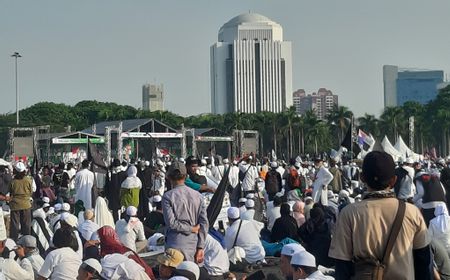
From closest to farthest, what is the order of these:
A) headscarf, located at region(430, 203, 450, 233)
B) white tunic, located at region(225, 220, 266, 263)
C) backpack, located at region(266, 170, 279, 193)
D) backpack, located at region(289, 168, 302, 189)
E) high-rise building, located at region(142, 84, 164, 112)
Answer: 1. headscarf, located at region(430, 203, 450, 233)
2. white tunic, located at region(225, 220, 266, 263)
3. backpack, located at region(289, 168, 302, 189)
4. backpack, located at region(266, 170, 279, 193)
5. high-rise building, located at region(142, 84, 164, 112)

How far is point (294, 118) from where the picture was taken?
83.9 meters

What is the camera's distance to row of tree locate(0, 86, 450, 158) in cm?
8006

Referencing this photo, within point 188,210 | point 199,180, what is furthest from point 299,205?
point 188,210

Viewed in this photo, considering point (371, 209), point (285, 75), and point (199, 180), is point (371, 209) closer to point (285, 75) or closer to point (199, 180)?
point (199, 180)

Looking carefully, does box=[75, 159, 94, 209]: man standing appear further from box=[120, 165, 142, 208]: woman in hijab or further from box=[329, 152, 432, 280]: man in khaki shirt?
box=[329, 152, 432, 280]: man in khaki shirt

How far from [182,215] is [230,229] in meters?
5.17

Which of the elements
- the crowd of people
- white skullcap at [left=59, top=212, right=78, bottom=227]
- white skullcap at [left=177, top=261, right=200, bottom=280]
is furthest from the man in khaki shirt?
white skullcap at [left=59, top=212, right=78, bottom=227]

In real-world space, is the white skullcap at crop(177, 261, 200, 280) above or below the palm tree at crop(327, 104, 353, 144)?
below

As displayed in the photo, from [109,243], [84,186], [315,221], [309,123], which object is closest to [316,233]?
[315,221]

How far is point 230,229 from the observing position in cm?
1266

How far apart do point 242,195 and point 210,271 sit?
1030 cm

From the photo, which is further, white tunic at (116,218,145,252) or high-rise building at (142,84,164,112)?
high-rise building at (142,84,164,112)

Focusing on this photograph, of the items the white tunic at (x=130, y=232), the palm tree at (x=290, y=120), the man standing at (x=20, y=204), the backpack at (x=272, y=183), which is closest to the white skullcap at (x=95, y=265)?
the white tunic at (x=130, y=232)

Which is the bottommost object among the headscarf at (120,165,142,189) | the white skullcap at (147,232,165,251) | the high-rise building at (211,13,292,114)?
the white skullcap at (147,232,165,251)
